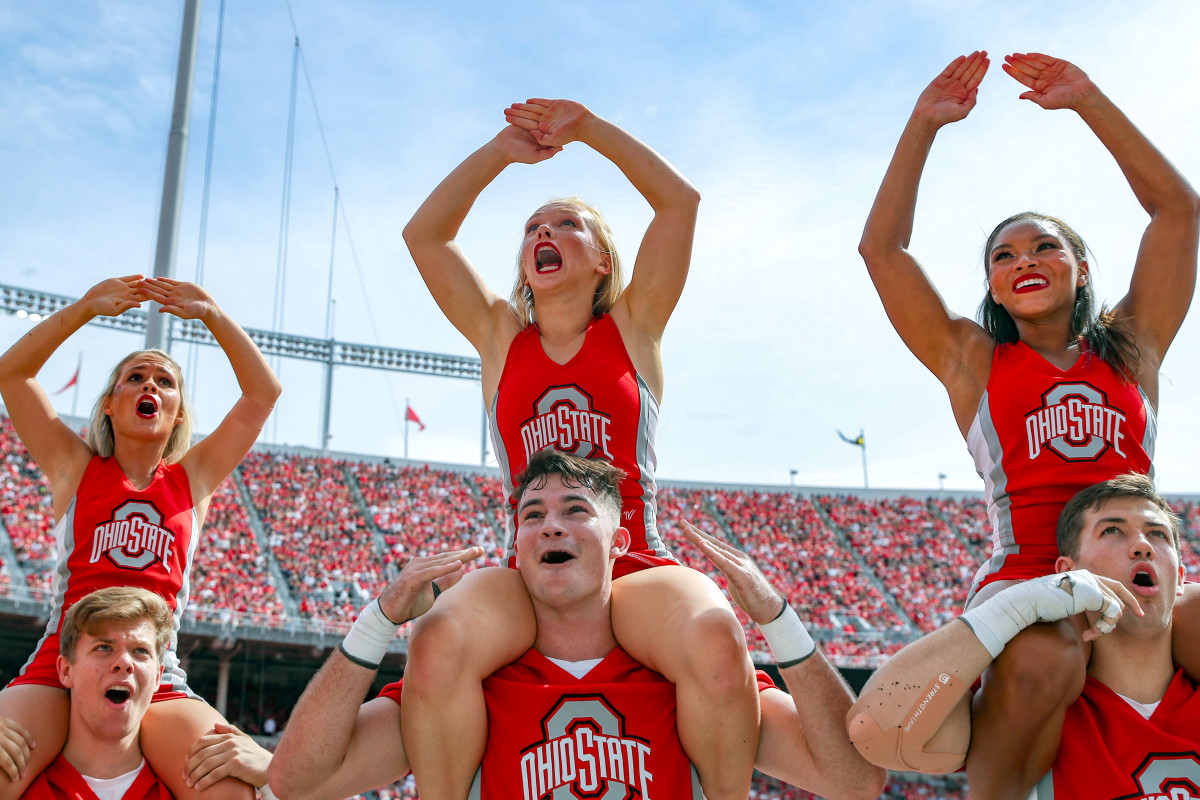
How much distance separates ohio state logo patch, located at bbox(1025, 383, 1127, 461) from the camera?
3.28 meters

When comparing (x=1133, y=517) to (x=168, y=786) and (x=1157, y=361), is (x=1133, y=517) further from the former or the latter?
(x=168, y=786)

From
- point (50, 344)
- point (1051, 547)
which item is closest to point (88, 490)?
point (50, 344)

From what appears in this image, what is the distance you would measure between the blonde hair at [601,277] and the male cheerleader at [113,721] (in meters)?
2.03

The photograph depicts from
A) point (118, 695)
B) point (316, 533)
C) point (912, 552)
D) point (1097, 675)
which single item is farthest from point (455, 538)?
point (1097, 675)

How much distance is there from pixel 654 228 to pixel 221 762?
2.75 meters

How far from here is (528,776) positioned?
2975mm

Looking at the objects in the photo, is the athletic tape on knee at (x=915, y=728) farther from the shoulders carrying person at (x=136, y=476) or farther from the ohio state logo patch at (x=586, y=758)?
the shoulders carrying person at (x=136, y=476)

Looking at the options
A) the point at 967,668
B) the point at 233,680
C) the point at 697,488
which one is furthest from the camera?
the point at 697,488

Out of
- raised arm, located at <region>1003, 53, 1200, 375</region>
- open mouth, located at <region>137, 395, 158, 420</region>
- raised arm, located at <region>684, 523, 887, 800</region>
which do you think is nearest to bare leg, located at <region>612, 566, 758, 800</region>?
raised arm, located at <region>684, 523, 887, 800</region>

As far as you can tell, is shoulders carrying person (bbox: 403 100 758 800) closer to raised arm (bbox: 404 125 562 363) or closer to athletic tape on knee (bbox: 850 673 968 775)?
raised arm (bbox: 404 125 562 363)

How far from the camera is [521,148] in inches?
165

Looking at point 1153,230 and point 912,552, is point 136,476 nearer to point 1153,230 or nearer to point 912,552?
point 1153,230

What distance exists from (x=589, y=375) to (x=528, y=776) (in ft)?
4.98

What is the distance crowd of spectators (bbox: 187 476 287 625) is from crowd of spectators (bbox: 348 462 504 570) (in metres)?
3.69
